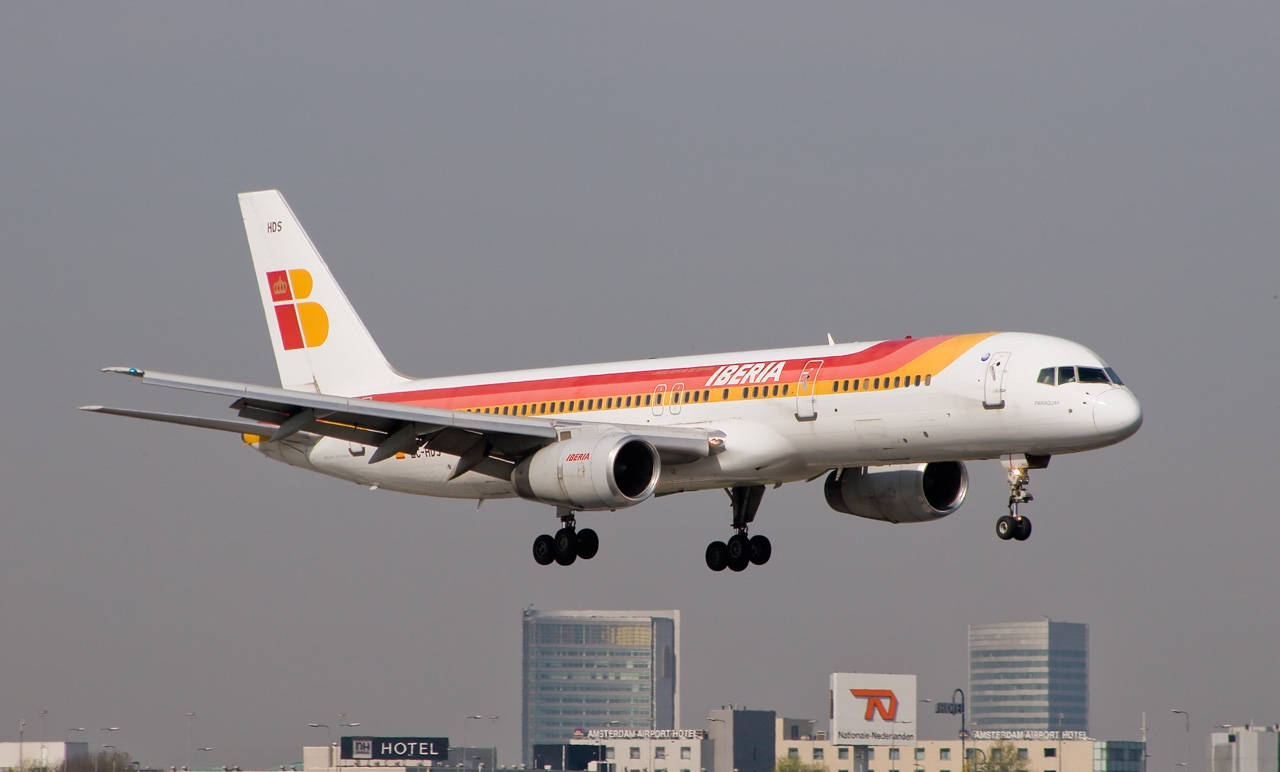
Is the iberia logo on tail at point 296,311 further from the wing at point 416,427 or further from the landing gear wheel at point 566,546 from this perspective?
the landing gear wheel at point 566,546

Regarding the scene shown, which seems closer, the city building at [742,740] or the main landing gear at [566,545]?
the main landing gear at [566,545]

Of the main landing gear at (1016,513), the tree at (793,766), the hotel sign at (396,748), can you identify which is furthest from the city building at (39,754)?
the main landing gear at (1016,513)

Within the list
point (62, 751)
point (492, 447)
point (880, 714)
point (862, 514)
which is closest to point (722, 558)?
point (862, 514)

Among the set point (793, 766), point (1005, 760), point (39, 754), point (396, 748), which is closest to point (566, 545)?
point (39, 754)

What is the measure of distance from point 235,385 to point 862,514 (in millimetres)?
18608

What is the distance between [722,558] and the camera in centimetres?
5606

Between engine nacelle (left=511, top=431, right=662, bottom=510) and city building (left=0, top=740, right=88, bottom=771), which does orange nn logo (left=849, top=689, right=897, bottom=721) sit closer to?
city building (left=0, top=740, right=88, bottom=771)

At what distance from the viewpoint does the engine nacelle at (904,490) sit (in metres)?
53.2

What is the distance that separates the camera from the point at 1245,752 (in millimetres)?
59375

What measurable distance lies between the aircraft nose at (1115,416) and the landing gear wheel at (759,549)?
44.0ft

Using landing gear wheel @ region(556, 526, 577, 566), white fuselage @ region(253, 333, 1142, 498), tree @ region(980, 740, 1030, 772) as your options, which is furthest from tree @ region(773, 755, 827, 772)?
landing gear wheel @ region(556, 526, 577, 566)

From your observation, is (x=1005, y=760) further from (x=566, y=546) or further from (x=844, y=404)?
(x=844, y=404)

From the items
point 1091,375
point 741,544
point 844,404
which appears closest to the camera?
point 1091,375

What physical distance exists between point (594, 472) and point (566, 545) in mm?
5904
